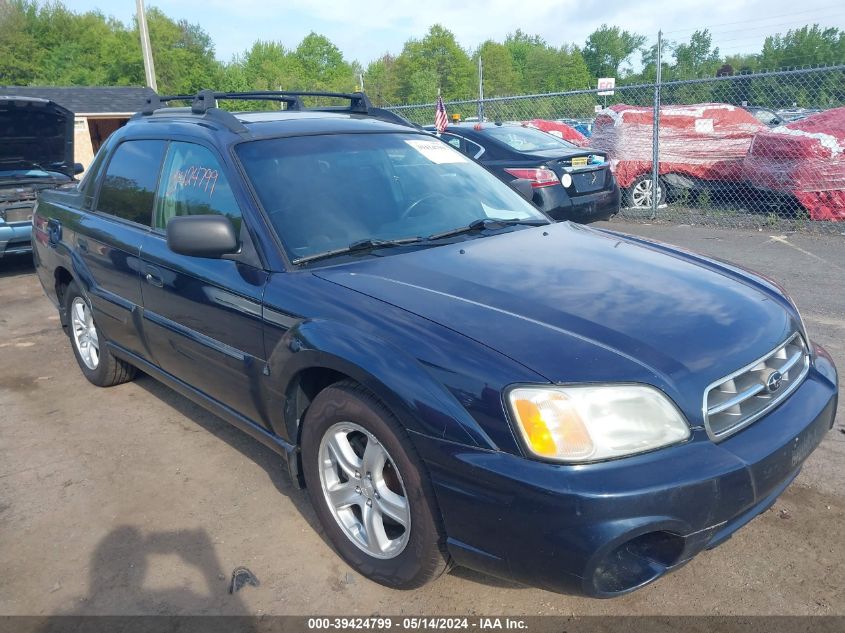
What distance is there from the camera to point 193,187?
3449 millimetres

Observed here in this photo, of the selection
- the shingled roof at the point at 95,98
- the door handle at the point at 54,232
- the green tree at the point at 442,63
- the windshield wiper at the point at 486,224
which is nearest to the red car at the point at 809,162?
the windshield wiper at the point at 486,224

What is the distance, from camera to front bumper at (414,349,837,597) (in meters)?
1.98

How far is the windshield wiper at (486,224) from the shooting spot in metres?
3.28

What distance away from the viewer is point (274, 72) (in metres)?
64.9

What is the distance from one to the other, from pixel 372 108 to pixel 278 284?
2.10 m

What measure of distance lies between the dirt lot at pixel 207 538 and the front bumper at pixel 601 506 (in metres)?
0.43

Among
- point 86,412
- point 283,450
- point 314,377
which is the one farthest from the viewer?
point 86,412

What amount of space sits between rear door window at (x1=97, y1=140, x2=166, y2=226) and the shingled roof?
21.2m

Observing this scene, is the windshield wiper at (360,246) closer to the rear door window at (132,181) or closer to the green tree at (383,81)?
the rear door window at (132,181)

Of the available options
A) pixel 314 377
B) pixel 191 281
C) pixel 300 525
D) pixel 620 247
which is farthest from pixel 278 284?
pixel 620 247

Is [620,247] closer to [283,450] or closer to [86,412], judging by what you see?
[283,450]

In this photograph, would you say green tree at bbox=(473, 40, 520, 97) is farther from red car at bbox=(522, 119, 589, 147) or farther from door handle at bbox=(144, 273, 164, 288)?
door handle at bbox=(144, 273, 164, 288)

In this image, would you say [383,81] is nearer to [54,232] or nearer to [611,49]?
[611,49]

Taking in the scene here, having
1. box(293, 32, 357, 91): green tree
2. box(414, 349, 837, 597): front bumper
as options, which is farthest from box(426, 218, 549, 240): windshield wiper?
box(293, 32, 357, 91): green tree
